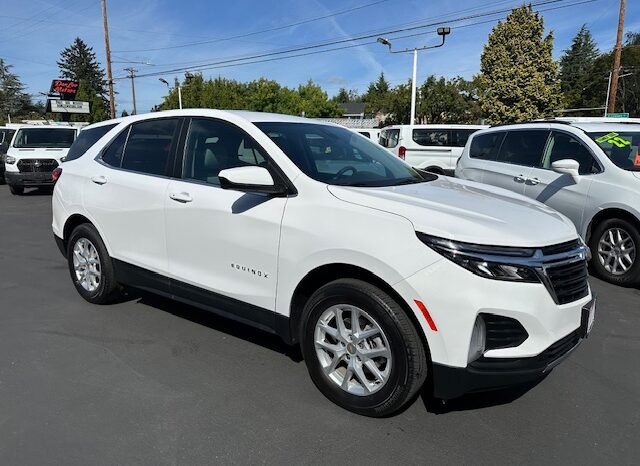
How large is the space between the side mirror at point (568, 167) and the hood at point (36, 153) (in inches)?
514

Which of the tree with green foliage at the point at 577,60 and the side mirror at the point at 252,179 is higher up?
the tree with green foliage at the point at 577,60

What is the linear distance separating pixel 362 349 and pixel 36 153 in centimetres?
1385

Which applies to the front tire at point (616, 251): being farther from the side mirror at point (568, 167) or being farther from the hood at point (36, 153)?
the hood at point (36, 153)

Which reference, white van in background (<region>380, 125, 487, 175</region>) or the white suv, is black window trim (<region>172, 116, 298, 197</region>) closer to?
the white suv

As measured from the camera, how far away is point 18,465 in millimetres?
2363

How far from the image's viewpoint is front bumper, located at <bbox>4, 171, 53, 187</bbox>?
13.4 meters

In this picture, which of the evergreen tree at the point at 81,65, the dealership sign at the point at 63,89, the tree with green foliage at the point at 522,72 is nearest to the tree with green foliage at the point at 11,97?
the evergreen tree at the point at 81,65

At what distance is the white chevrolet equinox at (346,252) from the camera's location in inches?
93.5

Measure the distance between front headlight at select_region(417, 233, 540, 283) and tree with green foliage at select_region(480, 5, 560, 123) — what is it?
45.4 m

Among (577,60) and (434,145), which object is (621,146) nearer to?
(434,145)

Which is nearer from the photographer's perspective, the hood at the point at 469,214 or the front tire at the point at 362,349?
the hood at the point at 469,214

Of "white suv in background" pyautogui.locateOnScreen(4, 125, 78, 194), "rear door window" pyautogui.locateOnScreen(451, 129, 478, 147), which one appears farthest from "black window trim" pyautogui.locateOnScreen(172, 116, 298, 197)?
"rear door window" pyautogui.locateOnScreen(451, 129, 478, 147)

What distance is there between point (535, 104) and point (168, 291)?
46.6m

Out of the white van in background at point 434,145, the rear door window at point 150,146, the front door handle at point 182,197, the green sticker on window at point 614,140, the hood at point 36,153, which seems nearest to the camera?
the front door handle at point 182,197
